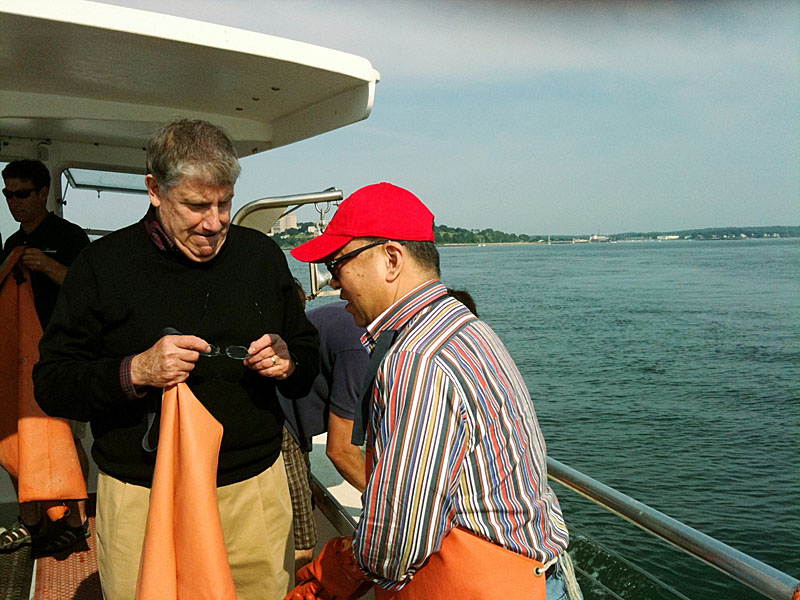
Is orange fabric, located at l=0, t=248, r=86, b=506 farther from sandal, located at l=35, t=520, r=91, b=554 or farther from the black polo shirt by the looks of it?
sandal, located at l=35, t=520, r=91, b=554

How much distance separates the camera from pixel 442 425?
57.3 inches

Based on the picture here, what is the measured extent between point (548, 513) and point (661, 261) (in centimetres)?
9178

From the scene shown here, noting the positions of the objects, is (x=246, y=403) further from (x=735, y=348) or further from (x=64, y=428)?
(x=735, y=348)

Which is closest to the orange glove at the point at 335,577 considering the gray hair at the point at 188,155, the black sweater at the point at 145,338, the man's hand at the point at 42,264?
the black sweater at the point at 145,338

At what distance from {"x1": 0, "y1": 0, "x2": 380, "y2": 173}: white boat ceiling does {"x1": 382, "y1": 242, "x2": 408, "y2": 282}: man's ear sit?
1.33 m

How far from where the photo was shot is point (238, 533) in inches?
91.0

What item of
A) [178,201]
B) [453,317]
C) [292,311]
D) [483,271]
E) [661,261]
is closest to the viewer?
[453,317]

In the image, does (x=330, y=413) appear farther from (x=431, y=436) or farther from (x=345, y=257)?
(x=431, y=436)

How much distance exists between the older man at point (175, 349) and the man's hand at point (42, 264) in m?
1.29

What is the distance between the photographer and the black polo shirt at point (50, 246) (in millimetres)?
3393

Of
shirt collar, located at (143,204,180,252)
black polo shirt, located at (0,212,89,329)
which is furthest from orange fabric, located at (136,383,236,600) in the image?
black polo shirt, located at (0,212,89,329)

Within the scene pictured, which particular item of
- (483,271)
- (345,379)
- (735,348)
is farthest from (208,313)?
(483,271)

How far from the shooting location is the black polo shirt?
11.1 feet

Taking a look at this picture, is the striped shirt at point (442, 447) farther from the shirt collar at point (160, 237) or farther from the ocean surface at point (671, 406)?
the ocean surface at point (671, 406)
